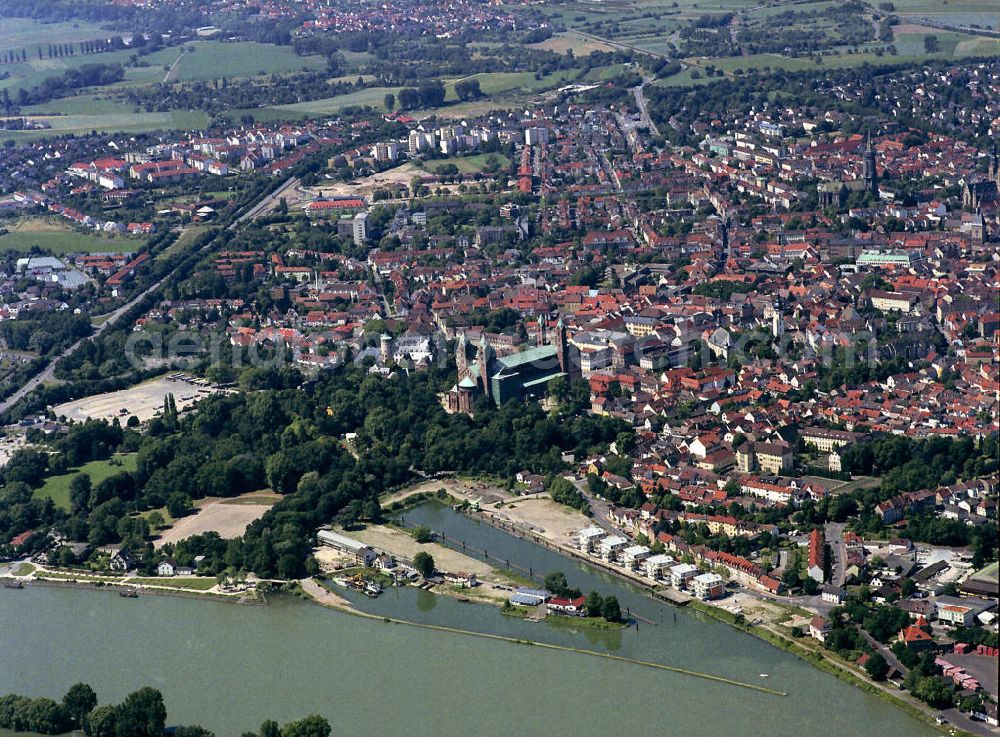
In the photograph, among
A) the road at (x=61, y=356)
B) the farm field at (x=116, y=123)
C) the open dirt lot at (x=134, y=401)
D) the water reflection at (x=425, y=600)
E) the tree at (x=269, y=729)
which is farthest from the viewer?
the farm field at (x=116, y=123)

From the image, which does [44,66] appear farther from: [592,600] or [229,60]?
[592,600]

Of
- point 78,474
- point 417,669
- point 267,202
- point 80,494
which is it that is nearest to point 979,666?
point 417,669

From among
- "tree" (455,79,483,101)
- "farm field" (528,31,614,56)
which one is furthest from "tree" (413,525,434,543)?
"farm field" (528,31,614,56)

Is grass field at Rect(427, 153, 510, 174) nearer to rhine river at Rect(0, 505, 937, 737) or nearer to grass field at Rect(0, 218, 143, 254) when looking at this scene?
grass field at Rect(0, 218, 143, 254)

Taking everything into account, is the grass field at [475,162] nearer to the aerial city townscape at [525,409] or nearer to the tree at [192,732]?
the aerial city townscape at [525,409]

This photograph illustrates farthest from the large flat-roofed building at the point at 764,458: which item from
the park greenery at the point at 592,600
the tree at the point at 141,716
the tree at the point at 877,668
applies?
the tree at the point at 141,716

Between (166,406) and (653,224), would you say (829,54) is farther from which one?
(166,406)
